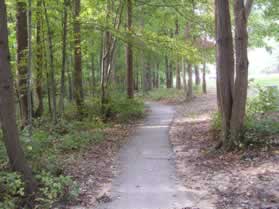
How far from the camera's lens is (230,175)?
6.03 m

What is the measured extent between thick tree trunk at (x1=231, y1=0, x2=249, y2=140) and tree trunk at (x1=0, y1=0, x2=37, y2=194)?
477 centimetres

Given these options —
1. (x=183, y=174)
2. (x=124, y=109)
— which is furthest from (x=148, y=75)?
(x=183, y=174)

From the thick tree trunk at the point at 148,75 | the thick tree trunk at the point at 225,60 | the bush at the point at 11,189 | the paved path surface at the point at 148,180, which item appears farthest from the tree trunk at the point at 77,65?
the thick tree trunk at the point at 148,75

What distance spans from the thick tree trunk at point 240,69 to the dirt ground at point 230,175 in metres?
0.77

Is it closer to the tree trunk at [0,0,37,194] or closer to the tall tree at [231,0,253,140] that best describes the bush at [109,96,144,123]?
the tall tree at [231,0,253,140]

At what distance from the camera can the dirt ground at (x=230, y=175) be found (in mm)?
4848

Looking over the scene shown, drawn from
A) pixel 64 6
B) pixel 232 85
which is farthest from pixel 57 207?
pixel 64 6

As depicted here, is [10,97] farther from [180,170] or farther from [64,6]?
[64,6]

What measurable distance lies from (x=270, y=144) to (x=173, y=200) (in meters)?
3.21

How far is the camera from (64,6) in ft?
33.6

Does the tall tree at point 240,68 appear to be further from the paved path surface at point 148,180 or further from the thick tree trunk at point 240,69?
the paved path surface at point 148,180

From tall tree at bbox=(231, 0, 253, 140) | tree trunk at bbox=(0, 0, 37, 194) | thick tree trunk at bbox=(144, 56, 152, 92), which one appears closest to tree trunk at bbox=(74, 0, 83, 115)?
tall tree at bbox=(231, 0, 253, 140)

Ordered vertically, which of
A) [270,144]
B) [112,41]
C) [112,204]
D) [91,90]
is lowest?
[112,204]

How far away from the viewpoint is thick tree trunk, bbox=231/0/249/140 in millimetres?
7369
